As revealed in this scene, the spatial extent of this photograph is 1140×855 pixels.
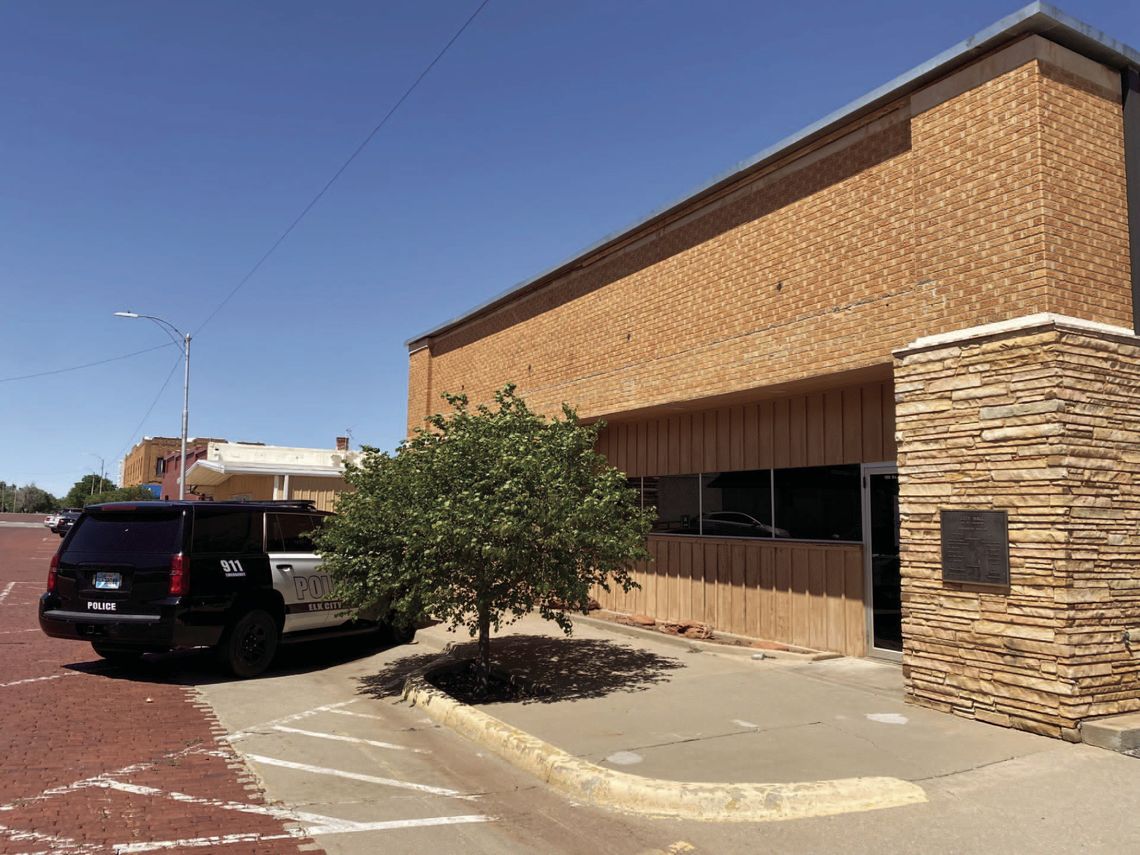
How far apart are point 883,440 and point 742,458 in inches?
99.6

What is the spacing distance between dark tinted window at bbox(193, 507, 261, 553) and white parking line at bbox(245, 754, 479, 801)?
352cm

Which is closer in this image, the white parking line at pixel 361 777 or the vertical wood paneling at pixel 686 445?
the white parking line at pixel 361 777

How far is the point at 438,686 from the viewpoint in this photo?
351 inches

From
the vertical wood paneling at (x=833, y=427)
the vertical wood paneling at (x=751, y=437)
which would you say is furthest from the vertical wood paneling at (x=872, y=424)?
the vertical wood paneling at (x=751, y=437)

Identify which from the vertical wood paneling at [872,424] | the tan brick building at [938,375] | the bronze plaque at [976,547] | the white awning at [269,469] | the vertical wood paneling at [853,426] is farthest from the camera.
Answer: the white awning at [269,469]

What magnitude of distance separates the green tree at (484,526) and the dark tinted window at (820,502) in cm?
274

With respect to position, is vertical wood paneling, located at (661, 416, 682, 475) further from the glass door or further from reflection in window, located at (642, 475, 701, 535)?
the glass door

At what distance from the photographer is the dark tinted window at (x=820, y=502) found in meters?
10.2

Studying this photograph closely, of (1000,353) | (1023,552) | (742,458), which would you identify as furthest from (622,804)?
(742,458)

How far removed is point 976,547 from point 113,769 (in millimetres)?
6897

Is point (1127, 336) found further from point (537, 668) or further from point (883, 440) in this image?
point (537, 668)

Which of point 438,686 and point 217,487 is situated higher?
point 217,487

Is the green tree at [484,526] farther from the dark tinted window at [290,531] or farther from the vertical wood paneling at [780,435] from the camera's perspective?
the vertical wood paneling at [780,435]

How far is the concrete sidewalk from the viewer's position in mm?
5207
